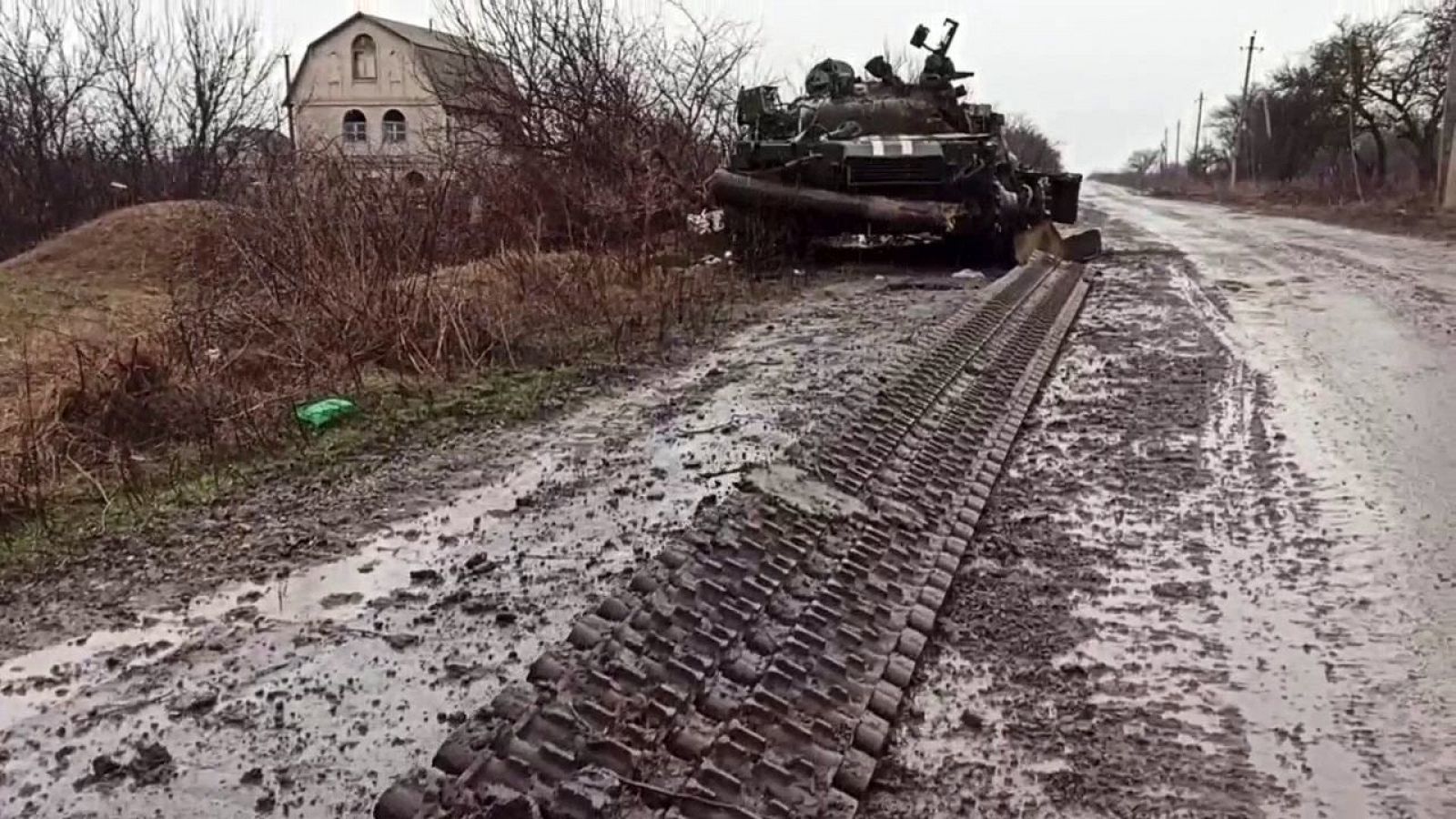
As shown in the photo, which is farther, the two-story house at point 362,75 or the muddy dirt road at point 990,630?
the two-story house at point 362,75

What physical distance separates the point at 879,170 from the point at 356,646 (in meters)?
8.76

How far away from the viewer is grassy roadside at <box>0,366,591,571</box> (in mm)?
3875

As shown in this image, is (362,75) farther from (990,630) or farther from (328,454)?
(990,630)

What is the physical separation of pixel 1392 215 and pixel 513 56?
56.0 feet

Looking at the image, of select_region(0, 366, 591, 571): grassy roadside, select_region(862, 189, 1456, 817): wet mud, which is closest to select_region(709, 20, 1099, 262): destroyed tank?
select_region(862, 189, 1456, 817): wet mud

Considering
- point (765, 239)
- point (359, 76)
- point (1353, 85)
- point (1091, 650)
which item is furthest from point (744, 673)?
point (1353, 85)

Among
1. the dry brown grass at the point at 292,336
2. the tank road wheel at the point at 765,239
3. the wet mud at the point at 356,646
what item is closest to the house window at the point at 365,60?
the tank road wheel at the point at 765,239

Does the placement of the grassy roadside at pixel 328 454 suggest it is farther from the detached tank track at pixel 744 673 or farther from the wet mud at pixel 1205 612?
the wet mud at pixel 1205 612

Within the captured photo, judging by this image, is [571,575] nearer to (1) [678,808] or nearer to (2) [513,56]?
(1) [678,808]

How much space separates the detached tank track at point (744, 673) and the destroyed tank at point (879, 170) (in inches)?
273

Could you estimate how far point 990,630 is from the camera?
10.0 ft

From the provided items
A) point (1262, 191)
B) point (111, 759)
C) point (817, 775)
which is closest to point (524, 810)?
point (817, 775)

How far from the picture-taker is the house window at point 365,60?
125ft

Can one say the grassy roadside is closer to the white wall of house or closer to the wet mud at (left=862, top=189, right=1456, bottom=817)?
the wet mud at (left=862, top=189, right=1456, bottom=817)
